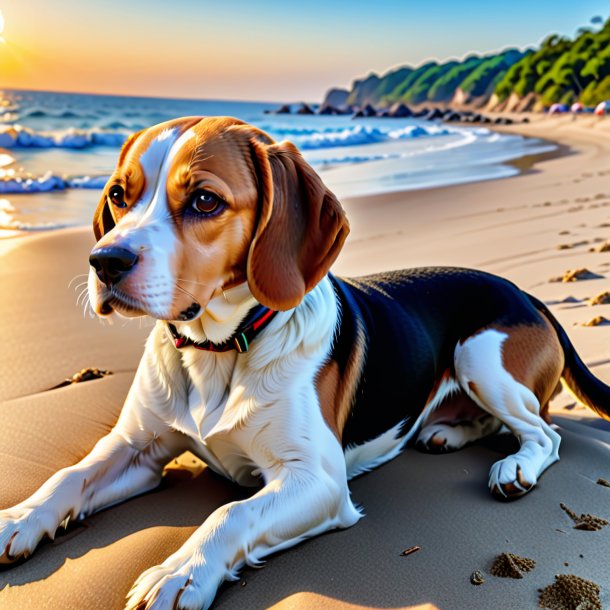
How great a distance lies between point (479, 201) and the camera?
10.3 m

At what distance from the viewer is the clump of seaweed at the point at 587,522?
2496mm

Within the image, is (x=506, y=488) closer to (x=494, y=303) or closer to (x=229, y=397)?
(x=494, y=303)

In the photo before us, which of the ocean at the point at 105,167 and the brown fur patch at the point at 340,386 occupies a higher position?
the brown fur patch at the point at 340,386

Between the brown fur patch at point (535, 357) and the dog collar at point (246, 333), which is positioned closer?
the dog collar at point (246, 333)

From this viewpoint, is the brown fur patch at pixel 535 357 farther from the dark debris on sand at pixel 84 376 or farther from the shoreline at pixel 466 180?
the shoreline at pixel 466 180

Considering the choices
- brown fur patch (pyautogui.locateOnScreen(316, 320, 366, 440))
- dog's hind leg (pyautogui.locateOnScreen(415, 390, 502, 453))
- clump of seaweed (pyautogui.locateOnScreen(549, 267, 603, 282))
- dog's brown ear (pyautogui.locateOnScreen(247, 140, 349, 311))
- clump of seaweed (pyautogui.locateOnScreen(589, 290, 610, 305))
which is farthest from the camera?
clump of seaweed (pyautogui.locateOnScreen(549, 267, 603, 282))

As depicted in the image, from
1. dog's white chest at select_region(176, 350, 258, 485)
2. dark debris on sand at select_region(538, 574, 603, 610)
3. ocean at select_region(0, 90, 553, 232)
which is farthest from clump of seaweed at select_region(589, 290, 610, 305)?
ocean at select_region(0, 90, 553, 232)

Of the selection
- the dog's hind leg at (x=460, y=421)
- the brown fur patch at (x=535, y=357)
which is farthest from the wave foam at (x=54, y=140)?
the brown fur patch at (x=535, y=357)

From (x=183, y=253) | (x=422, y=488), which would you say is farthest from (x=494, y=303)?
(x=183, y=253)

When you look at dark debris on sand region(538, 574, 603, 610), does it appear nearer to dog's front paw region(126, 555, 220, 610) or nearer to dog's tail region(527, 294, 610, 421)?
dog's front paw region(126, 555, 220, 610)

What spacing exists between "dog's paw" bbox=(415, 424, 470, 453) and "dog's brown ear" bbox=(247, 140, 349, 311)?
118 centimetres

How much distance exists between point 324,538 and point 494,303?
1.49m

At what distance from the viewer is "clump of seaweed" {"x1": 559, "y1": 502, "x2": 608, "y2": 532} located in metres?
2.50

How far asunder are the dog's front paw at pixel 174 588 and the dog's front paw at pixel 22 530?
48 centimetres
